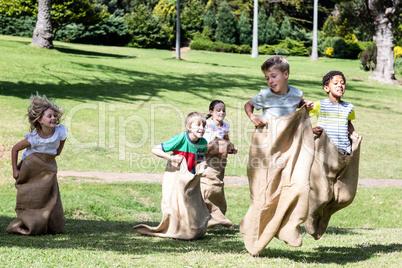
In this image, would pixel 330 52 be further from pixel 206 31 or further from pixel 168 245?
pixel 168 245

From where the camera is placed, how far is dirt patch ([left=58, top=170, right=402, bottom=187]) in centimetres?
1275

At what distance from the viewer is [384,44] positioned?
32844mm

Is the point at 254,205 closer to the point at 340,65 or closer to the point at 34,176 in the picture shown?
the point at 34,176

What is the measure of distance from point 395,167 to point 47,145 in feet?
38.0

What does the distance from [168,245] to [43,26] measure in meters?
26.5

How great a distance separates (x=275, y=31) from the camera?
58250mm

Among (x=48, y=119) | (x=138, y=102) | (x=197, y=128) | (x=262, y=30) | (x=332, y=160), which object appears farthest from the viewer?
(x=262, y=30)

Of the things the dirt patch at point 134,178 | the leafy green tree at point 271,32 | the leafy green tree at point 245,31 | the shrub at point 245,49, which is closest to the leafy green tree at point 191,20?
the leafy green tree at point 245,31

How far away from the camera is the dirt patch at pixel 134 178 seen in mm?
12750

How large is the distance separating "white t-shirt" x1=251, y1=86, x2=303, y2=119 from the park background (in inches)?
55.8

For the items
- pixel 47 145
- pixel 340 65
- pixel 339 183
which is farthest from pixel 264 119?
pixel 340 65

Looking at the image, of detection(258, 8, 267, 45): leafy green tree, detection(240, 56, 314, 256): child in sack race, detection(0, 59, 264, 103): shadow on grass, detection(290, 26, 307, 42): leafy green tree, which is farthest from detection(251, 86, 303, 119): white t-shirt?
detection(290, 26, 307, 42): leafy green tree

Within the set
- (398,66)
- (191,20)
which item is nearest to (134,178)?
(398,66)

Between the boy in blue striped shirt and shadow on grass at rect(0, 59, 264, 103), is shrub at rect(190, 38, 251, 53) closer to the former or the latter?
shadow on grass at rect(0, 59, 264, 103)
